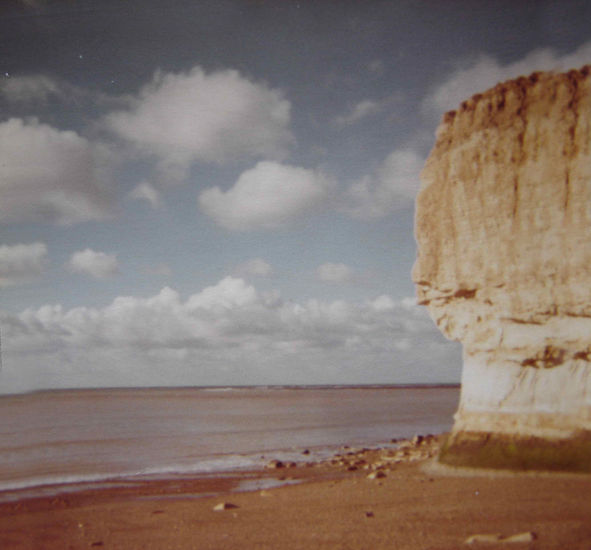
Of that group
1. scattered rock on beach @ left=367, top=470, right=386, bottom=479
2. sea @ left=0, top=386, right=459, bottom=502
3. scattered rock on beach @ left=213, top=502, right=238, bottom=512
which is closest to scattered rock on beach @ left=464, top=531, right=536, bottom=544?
scattered rock on beach @ left=213, top=502, right=238, bottom=512

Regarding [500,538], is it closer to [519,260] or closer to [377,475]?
[519,260]

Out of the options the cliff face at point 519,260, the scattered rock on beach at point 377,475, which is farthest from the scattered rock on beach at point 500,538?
the scattered rock on beach at point 377,475

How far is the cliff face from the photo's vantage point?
988cm

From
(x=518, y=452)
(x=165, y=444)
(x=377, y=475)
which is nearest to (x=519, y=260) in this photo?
(x=518, y=452)

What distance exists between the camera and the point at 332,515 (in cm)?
827

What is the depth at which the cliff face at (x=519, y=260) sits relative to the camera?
389 inches

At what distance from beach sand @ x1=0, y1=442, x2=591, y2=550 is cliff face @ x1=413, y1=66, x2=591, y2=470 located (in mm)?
1105

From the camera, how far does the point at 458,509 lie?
26.3ft

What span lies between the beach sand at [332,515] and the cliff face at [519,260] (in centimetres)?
110

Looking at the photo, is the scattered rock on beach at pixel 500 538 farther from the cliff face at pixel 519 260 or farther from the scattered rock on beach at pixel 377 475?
the scattered rock on beach at pixel 377 475

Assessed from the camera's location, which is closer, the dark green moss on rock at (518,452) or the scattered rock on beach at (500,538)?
the scattered rock on beach at (500,538)

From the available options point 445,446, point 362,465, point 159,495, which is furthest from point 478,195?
point 159,495

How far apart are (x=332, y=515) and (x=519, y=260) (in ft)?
19.6

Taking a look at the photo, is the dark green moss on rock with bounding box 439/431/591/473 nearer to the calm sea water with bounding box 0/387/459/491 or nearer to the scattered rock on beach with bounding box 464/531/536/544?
the scattered rock on beach with bounding box 464/531/536/544
